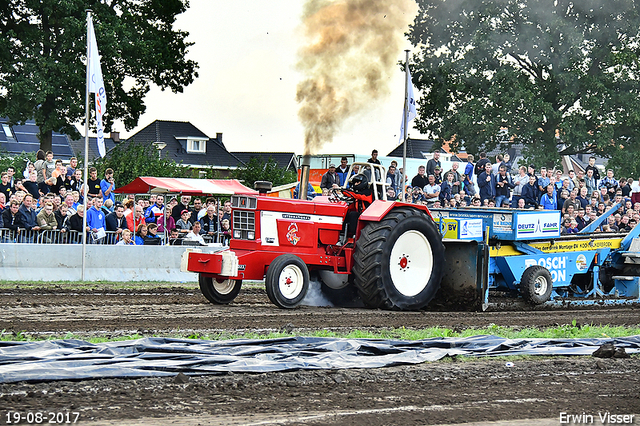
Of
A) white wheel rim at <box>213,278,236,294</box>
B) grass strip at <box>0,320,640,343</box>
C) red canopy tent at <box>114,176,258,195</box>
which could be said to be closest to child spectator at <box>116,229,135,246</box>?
red canopy tent at <box>114,176,258,195</box>

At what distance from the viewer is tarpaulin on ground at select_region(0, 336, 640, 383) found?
6.11m

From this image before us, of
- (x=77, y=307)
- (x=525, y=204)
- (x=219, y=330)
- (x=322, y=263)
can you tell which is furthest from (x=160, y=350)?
(x=525, y=204)

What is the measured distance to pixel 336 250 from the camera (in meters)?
12.3

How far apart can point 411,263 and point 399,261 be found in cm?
23

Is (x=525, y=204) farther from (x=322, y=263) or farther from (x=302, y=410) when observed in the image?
(x=302, y=410)

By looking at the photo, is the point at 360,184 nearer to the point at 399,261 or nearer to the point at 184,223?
the point at 399,261

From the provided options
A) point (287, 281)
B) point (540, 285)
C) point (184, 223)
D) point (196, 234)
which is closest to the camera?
point (287, 281)

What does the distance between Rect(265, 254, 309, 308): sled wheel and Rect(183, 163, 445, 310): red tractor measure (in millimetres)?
13

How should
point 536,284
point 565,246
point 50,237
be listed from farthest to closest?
point 50,237
point 565,246
point 536,284

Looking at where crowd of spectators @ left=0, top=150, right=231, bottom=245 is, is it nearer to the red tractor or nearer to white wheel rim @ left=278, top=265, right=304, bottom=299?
the red tractor

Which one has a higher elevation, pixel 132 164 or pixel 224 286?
pixel 132 164

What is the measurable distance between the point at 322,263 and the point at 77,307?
3.34 m

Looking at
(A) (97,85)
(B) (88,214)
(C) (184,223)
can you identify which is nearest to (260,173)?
(C) (184,223)

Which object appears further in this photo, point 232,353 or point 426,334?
point 426,334
